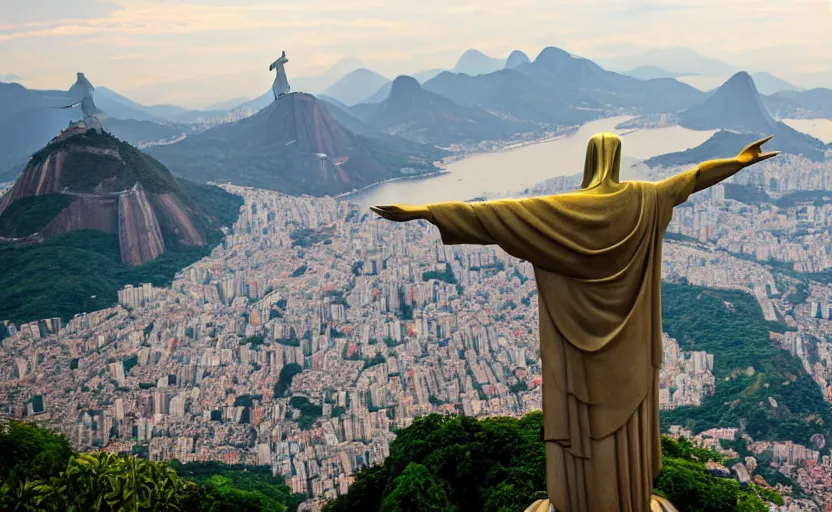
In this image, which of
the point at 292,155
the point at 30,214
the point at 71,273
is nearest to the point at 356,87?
the point at 292,155

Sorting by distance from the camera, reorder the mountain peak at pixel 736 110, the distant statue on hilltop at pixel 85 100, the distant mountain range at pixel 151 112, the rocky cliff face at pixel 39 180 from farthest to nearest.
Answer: the mountain peak at pixel 736 110, the distant mountain range at pixel 151 112, the distant statue on hilltop at pixel 85 100, the rocky cliff face at pixel 39 180

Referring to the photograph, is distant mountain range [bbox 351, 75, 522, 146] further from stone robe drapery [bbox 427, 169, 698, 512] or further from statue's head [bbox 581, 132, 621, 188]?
stone robe drapery [bbox 427, 169, 698, 512]

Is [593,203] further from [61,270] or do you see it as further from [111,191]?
[111,191]

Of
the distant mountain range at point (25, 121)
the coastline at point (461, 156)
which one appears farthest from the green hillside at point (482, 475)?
the coastline at point (461, 156)

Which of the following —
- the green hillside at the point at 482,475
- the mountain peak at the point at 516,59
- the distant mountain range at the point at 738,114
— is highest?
the mountain peak at the point at 516,59

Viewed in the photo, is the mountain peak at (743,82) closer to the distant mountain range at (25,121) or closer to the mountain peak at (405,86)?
the mountain peak at (405,86)

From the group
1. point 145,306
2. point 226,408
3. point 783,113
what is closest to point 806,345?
point 226,408
